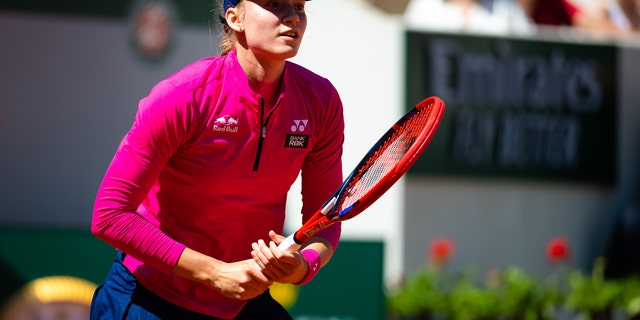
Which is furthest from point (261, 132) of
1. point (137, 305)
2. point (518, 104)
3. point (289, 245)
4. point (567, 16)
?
point (567, 16)

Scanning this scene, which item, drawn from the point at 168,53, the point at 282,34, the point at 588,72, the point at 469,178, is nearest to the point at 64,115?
the point at 168,53

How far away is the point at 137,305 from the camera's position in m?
3.77

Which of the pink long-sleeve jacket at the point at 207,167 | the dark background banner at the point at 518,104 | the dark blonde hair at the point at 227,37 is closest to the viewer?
the pink long-sleeve jacket at the point at 207,167

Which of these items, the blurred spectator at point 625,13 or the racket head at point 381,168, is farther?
the blurred spectator at point 625,13

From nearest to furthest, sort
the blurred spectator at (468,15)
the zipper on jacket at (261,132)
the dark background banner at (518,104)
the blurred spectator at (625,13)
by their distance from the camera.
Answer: the zipper on jacket at (261,132) < the dark background banner at (518,104) < the blurred spectator at (468,15) < the blurred spectator at (625,13)

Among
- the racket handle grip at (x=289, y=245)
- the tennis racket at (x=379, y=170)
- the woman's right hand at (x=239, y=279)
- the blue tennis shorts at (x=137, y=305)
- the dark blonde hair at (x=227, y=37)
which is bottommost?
the blue tennis shorts at (x=137, y=305)

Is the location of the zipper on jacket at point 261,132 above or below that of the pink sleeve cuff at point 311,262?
above

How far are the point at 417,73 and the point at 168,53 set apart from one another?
2.04 metres

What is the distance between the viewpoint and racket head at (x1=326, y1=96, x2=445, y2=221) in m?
3.58

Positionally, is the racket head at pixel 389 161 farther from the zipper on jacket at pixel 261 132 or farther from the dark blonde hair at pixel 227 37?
the dark blonde hair at pixel 227 37

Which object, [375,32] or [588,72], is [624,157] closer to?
[588,72]

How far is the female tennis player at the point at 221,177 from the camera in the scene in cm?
354

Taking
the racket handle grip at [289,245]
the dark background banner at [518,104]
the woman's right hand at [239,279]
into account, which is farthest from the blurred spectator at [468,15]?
the woman's right hand at [239,279]

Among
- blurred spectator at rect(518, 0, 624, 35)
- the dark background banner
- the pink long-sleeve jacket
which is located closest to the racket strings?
the pink long-sleeve jacket
